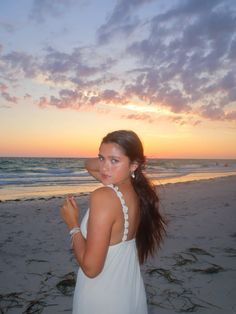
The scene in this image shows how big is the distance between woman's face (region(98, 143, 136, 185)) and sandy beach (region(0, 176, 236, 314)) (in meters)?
2.41

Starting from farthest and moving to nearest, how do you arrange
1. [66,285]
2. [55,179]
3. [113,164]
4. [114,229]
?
[55,179], [66,285], [113,164], [114,229]

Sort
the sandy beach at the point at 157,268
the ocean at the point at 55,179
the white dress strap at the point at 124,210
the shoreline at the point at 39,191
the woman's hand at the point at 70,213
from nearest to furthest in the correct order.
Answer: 1. the white dress strap at the point at 124,210
2. the woman's hand at the point at 70,213
3. the sandy beach at the point at 157,268
4. the shoreline at the point at 39,191
5. the ocean at the point at 55,179

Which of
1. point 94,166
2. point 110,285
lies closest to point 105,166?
point 110,285

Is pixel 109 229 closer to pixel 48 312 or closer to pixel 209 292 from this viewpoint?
pixel 48 312

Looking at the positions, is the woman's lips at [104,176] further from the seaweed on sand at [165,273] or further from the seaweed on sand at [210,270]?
the seaweed on sand at [210,270]

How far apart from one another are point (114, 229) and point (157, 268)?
11.2ft

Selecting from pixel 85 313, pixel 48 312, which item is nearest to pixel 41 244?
pixel 48 312

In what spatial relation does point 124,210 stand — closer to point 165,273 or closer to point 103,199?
point 103,199

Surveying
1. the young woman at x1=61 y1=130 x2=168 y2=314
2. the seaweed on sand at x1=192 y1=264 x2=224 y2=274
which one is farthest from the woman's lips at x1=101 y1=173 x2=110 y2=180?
the seaweed on sand at x1=192 y1=264 x2=224 y2=274

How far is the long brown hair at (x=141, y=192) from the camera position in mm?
2109

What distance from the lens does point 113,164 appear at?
2088 millimetres

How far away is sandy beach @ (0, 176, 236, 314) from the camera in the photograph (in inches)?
155

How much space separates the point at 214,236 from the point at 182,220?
174cm

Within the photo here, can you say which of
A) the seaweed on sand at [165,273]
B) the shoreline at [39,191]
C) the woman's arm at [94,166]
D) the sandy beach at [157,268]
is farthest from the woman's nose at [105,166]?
the shoreline at [39,191]
